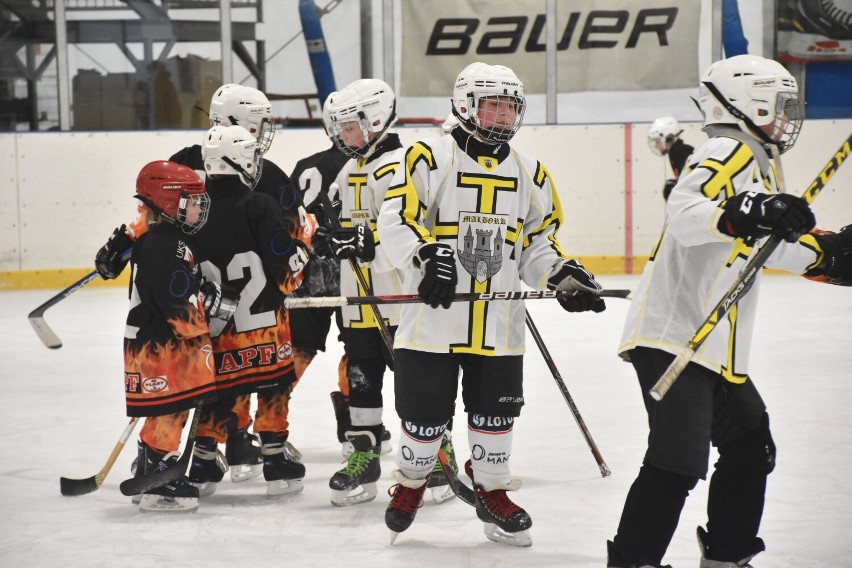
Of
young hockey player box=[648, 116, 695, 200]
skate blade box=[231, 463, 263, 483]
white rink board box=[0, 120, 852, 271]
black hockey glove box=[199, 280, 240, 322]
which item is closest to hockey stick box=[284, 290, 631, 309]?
black hockey glove box=[199, 280, 240, 322]

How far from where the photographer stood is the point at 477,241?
103 inches

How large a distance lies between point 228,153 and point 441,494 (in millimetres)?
1120

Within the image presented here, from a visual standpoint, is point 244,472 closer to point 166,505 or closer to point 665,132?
point 166,505

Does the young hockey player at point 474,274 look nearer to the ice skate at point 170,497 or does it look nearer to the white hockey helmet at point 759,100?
the white hockey helmet at point 759,100

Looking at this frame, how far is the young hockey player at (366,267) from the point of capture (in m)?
3.19

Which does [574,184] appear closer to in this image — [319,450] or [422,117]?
[422,117]

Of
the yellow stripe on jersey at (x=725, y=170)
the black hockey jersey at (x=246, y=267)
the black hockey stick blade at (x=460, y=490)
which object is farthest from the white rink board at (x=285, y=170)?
the yellow stripe on jersey at (x=725, y=170)

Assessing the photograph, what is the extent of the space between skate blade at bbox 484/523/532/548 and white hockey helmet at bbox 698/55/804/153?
3.55 ft

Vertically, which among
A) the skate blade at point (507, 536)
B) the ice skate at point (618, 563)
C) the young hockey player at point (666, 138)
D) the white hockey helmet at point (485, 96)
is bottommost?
the skate blade at point (507, 536)

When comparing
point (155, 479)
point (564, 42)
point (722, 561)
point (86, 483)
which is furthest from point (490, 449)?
point (564, 42)

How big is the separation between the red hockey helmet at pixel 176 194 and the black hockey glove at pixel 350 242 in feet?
1.09

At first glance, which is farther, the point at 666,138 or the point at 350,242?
the point at 666,138

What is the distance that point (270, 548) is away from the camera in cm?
270

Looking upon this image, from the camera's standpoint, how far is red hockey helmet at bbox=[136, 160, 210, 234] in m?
2.96
